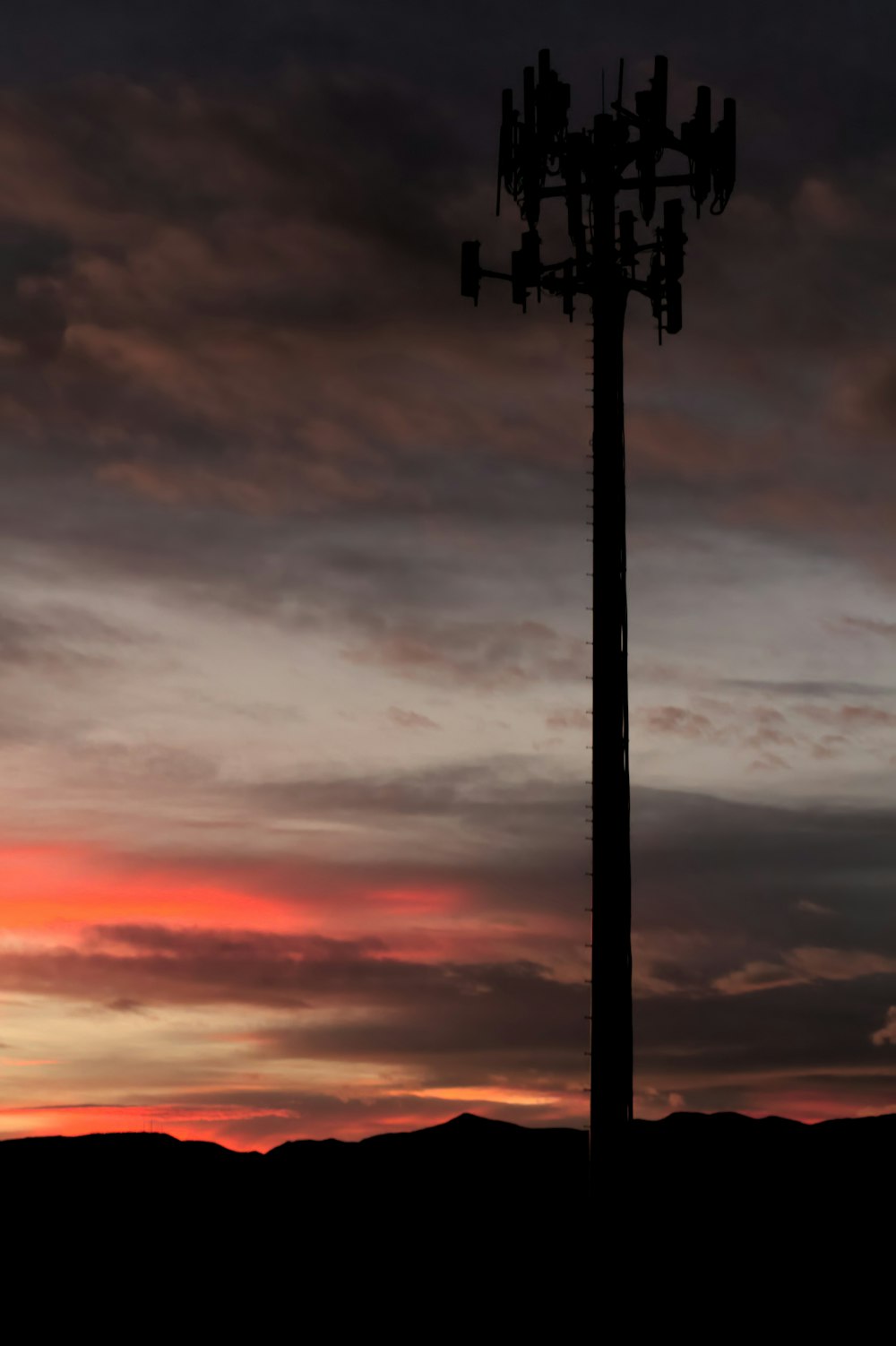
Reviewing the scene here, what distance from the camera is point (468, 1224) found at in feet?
159

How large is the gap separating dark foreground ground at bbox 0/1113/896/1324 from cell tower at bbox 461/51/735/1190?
8493 mm

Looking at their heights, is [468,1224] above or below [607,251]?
below

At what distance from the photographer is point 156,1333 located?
151 ft

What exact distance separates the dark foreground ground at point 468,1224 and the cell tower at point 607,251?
27.9 ft

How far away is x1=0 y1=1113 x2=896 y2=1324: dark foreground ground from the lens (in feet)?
133

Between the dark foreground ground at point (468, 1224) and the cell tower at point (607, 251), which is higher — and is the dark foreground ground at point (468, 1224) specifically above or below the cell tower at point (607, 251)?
below

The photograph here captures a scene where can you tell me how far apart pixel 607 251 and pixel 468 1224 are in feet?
98.2

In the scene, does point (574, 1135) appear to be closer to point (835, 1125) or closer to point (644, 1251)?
point (835, 1125)

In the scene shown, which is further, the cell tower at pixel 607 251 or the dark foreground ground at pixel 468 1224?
the dark foreground ground at pixel 468 1224

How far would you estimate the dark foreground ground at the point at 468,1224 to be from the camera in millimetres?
40594

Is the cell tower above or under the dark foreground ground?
above

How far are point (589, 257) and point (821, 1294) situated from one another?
27.4m

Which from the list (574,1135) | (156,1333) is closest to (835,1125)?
(574,1135)

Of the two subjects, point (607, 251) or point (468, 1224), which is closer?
point (607, 251)
